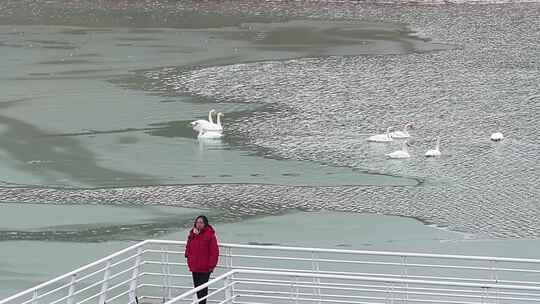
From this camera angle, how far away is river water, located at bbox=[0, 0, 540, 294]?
67.5 feet

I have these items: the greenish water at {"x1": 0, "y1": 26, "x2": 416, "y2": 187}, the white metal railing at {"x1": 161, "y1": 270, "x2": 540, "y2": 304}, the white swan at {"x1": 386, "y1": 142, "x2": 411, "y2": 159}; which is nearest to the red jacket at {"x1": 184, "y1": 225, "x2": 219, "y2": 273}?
the white metal railing at {"x1": 161, "y1": 270, "x2": 540, "y2": 304}

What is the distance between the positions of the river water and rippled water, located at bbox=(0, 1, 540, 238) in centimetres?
8

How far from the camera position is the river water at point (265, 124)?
67.5 ft

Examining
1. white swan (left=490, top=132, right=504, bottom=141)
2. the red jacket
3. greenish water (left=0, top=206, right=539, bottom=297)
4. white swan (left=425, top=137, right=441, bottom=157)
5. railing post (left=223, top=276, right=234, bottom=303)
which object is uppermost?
white swan (left=490, top=132, right=504, bottom=141)

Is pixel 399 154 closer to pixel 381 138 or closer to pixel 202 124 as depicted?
pixel 381 138

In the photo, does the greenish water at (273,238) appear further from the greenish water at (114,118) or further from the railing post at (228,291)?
the railing post at (228,291)

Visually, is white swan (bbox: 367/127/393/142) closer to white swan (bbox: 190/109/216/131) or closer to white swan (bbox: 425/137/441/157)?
white swan (bbox: 425/137/441/157)

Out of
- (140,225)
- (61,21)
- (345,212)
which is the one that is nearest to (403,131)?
(345,212)

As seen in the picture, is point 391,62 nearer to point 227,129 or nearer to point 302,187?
point 227,129

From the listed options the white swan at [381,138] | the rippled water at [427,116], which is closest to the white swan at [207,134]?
the rippled water at [427,116]

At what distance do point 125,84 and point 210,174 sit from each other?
36.9ft

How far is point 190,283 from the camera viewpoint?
16.0 m

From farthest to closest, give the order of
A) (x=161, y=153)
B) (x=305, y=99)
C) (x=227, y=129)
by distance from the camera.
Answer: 1. (x=305, y=99)
2. (x=227, y=129)
3. (x=161, y=153)

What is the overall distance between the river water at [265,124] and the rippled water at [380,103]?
0.25 feet
